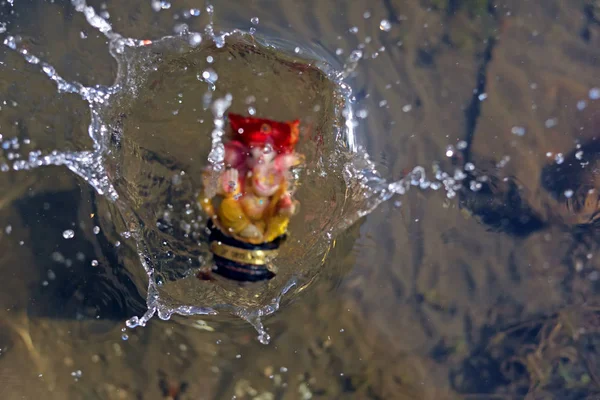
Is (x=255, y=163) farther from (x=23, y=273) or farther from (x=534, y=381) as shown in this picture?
(x=534, y=381)

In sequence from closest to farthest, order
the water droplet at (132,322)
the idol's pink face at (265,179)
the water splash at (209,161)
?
the idol's pink face at (265,179), the water splash at (209,161), the water droplet at (132,322)

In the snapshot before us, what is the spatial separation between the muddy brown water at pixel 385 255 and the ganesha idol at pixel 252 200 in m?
0.64

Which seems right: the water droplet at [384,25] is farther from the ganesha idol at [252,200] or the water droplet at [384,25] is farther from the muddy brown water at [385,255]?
the ganesha idol at [252,200]

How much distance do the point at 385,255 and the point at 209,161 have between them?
4.37ft

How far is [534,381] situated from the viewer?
11.8ft

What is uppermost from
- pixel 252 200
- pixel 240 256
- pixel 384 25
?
pixel 384 25

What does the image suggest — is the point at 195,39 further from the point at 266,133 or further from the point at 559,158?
A: the point at 559,158

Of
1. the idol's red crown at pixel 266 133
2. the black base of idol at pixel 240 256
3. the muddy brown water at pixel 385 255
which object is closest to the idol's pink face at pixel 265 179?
the idol's red crown at pixel 266 133

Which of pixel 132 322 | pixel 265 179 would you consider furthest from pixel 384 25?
pixel 132 322

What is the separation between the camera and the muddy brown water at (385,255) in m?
3.49

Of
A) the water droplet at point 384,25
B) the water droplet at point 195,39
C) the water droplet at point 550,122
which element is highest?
the water droplet at point 384,25

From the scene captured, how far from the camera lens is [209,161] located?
3396 millimetres

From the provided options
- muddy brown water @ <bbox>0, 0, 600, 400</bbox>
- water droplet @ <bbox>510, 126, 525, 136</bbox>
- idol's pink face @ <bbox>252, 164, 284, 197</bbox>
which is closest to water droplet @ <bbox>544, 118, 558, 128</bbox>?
muddy brown water @ <bbox>0, 0, 600, 400</bbox>

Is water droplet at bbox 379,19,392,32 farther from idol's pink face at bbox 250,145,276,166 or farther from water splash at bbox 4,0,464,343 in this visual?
idol's pink face at bbox 250,145,276,166
